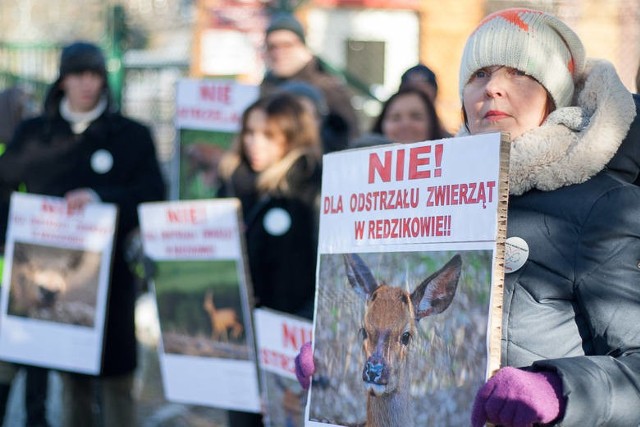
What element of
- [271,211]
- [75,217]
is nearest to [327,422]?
[271,211]

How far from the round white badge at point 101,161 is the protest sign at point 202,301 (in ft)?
1.60

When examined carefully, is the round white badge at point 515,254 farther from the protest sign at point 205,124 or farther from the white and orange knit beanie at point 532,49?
the protest sign at point 205,124

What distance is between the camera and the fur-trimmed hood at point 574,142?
269 cm

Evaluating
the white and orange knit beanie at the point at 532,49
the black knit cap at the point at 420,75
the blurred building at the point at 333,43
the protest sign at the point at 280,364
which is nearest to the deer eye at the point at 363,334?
the white and orange knit beanie at the point at 532,49

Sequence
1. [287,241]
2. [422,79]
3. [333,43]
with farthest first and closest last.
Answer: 1. [333,43]
2. [422,79]
3. [287,241]

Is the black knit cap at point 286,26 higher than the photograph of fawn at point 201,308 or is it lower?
higher

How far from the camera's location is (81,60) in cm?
627

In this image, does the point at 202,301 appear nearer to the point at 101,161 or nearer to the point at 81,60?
the point at 101,161

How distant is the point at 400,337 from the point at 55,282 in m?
3.79

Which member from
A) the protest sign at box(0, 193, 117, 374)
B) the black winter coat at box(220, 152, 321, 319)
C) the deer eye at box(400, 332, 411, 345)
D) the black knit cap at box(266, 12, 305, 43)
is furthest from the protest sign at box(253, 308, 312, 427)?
the black knit cap at box(266, 12, 305, 43)

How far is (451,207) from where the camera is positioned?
260 cm

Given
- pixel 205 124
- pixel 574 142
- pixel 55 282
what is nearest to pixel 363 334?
pixel 574 142

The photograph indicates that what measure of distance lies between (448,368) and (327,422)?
478 millimetres

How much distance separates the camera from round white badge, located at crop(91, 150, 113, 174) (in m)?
6.23
